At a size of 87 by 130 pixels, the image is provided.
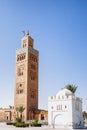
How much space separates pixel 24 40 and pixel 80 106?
26797 mm

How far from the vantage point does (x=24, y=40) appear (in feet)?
217

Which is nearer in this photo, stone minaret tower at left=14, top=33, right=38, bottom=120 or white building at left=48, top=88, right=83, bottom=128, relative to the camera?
white building at left=48, top=88, right=83, bottom=128

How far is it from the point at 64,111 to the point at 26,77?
71.8 ft

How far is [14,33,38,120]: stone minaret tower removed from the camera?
6059 centimetres

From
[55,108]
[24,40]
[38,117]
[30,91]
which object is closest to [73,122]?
[55,108]

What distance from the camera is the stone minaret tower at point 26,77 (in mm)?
60594

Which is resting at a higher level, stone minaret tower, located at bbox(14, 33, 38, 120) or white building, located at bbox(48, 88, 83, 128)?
stone minaret tower, located at bbox(14, 33, 38, 120)

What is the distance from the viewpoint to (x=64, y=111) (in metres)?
41.9

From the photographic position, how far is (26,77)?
2434 inches

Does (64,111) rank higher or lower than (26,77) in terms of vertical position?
lower

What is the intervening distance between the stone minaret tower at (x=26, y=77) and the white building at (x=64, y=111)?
54.4ft

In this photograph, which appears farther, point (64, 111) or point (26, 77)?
point (26, 77)

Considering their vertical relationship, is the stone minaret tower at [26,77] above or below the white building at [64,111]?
above

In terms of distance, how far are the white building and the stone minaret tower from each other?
16595 millimetres
